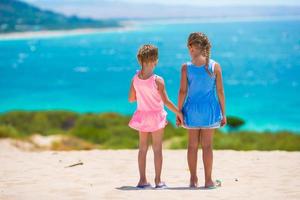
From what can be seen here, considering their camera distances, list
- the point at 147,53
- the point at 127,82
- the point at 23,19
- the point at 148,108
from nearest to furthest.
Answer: the point at 147,53 < the point at 148,108 < the point at 127,82 < the point at 23,19

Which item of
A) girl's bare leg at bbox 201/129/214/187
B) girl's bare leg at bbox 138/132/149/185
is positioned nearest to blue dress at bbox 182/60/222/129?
girl's bare leg at bbox 201/129/214/187

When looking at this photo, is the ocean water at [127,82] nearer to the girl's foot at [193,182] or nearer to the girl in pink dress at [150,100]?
the girl's foot at [193,182]

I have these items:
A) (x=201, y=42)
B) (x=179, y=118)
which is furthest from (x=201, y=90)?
(x=201, y=42)

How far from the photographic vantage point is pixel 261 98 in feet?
172

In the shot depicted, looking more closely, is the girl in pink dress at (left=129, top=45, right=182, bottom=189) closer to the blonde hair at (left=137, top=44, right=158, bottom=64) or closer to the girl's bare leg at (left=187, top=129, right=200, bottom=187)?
the blonde hair at (left=137, top=44, right=158, bottom=64)

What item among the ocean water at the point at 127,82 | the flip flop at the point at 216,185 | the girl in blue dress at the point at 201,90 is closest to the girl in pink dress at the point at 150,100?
the girl in blue dress at the point at 201,90

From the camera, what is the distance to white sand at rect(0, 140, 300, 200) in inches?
273

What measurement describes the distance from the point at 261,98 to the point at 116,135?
3442cm

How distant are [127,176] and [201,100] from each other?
6.55 feet

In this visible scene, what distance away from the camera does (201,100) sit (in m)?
6.93

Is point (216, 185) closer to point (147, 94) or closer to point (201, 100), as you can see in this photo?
point (201, 100)

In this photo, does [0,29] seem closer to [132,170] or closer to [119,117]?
[119,117]

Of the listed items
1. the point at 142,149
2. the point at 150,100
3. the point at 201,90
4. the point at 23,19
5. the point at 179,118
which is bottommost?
the point at 23,19

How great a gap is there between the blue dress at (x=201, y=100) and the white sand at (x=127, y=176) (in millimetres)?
699
